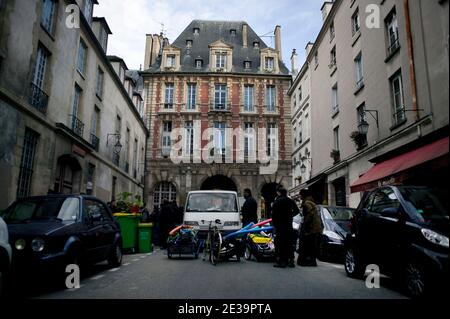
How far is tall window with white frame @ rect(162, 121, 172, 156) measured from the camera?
29938mm

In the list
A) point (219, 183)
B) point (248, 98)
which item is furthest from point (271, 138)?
point (219, 183)

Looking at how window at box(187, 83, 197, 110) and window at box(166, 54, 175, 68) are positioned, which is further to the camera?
window at box(166, 54, 175, 68)

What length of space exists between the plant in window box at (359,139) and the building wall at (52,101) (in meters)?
11.7

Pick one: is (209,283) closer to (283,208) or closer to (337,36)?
(283,208)

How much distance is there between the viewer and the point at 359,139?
50.0ft

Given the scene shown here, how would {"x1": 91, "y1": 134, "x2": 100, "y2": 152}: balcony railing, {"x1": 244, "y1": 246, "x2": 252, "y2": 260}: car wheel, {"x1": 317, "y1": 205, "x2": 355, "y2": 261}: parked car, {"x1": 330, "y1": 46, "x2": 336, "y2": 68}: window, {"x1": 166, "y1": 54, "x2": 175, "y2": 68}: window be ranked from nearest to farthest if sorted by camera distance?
{"x1": 317, "y1": 205, "x2": 355, "y2": 261}: parked car < {"x1": 244, "y1": 246, "x2": 252, "y2": 260}: car wheel < {"x1": 91, "y1": 134, "x2": 100, "y2": 152}: balcony railing < {"x1": 330, "y1": 46, "x2": 336, "y2": 68}: window < {"x1": 166, "y1": 54, "x2": 175, "y2": 68}: window

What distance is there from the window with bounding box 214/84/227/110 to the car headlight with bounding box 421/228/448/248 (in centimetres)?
2660

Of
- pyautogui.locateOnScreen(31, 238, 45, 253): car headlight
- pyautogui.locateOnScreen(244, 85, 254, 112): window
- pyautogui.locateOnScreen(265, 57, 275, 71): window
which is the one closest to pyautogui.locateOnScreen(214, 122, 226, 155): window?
pyautogui.locateOnScreen(244, 85, 254, 112): window

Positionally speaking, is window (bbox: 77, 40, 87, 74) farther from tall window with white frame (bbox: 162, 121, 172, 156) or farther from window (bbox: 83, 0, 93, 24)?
tall window with white frame (bbox: 162, 121, 172, 156)

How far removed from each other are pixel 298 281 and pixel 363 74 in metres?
12.2

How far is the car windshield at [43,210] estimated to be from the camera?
6.27 metres

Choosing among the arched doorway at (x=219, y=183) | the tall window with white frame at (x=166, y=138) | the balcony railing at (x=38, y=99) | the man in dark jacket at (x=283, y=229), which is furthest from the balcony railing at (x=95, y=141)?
the man in dark jacket at (x=283, y=229)
